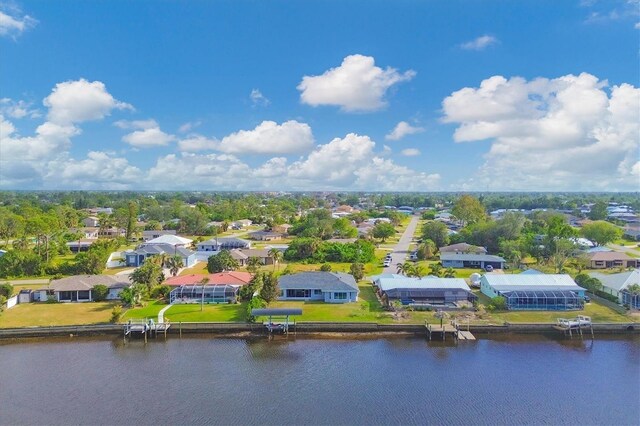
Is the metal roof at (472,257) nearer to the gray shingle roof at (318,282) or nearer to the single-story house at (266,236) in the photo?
the gray shingle roof at (318,282)

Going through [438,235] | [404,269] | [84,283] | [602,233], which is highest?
[602,233]

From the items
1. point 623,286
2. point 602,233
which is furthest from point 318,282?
point 602,233

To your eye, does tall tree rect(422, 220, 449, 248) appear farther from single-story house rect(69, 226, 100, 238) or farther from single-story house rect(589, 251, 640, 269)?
single-story house rect(69, 226, 100, 238)

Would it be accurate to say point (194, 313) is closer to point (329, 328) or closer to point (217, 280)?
point (217, 280)

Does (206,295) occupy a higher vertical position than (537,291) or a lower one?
lower

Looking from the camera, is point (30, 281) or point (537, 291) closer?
point (537, 291)

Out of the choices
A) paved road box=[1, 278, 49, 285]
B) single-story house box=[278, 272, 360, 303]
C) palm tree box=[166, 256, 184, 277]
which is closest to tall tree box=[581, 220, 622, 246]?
single-story house box=[278, 272, 360, 303]
